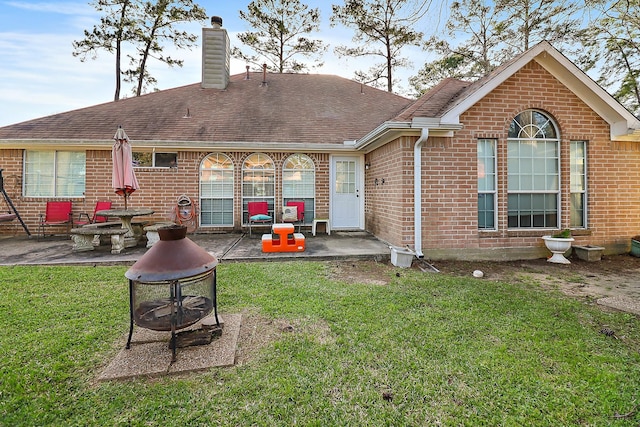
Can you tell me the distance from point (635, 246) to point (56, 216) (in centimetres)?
1459

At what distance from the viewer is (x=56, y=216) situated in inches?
316

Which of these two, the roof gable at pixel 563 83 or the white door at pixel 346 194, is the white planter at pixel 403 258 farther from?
the white door at pixel 346 194

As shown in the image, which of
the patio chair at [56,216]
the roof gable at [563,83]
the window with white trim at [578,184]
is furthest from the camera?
the patio chair at [56,216]

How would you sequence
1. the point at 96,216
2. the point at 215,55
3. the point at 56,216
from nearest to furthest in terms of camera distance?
the point at 56,216 → the point at 96,216 → the point at 215,55

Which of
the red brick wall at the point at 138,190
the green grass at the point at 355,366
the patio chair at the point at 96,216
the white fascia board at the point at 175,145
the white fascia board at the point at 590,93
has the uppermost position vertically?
the white fascia board at the point at 590,93

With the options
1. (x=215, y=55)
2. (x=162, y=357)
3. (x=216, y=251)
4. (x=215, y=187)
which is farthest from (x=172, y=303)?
(x=215, y=55)

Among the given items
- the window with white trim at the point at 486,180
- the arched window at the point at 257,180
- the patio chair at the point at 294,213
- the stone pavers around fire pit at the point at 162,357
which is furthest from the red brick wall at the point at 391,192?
the stone pavers around fire pit at the point at 162,357

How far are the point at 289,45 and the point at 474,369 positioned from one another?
1849 centimetres

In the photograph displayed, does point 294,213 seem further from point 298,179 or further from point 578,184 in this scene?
point 578,184

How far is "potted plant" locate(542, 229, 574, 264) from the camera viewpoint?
5.89 m

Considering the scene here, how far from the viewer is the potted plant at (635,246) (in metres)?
6.41

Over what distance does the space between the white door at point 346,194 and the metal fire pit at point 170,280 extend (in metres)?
6.48

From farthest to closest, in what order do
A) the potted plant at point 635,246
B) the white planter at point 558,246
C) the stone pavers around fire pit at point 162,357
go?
the potted plant at point 635,246
the white planter at point 558,246
the stone pavers around fire pit at point 162,357

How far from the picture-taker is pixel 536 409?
1.92 meters
